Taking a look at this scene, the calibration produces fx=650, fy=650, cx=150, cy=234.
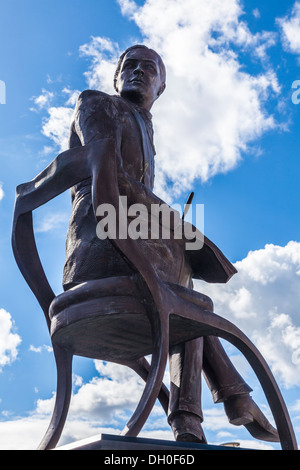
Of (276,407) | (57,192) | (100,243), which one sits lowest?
(276,407)

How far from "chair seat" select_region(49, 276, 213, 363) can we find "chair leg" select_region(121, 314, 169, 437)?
0.15 m

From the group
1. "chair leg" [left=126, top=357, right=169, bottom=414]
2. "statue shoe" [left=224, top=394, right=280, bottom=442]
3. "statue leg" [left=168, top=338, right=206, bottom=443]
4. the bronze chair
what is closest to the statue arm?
the bronze chair

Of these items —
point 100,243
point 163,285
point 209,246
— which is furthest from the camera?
point 209,246

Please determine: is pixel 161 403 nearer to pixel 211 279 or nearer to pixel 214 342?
pixel 214 342

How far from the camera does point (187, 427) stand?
5.03 meters

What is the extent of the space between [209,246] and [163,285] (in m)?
0.85

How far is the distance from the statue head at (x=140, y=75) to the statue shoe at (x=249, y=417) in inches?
112

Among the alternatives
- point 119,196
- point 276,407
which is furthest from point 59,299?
point 276,407

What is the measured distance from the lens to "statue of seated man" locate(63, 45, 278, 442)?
16.7ft

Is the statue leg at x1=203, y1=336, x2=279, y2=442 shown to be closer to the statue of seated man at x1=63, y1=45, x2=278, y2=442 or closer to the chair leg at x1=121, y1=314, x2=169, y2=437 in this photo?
the statue of seated man at x1=63, y1=45, x2=278, y2=442

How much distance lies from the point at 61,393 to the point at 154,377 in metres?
1.08

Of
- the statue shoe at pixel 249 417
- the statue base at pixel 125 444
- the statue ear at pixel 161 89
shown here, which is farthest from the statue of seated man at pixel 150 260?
the statue base at pixel 125 444

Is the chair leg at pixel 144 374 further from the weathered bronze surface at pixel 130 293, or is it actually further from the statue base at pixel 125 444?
the statue base at pixel 125 444
